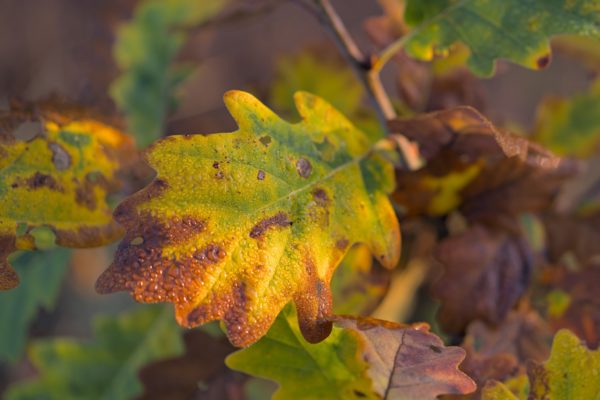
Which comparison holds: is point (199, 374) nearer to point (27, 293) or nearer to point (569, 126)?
point (27, 293)

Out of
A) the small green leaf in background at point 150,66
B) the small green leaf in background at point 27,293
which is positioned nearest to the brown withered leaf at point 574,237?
the small green leaf in background at point 150,66

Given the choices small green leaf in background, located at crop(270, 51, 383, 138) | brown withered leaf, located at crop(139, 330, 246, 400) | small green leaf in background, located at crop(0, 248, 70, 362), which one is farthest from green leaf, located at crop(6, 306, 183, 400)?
small green leaf in background, located at crop(270, 51, 383, 138)

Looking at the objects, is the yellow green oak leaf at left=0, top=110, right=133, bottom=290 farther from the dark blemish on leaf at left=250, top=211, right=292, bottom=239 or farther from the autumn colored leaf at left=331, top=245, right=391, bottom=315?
the autumn colored leaf at left=331, top=245, right=391, bottom=315

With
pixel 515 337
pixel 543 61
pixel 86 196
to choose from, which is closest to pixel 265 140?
pixel 86 196

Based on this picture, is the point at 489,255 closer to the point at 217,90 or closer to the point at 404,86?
the point at 404,86

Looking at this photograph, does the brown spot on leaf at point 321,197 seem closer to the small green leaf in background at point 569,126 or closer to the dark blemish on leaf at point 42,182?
the dark blemish on leaf at point 42,182
